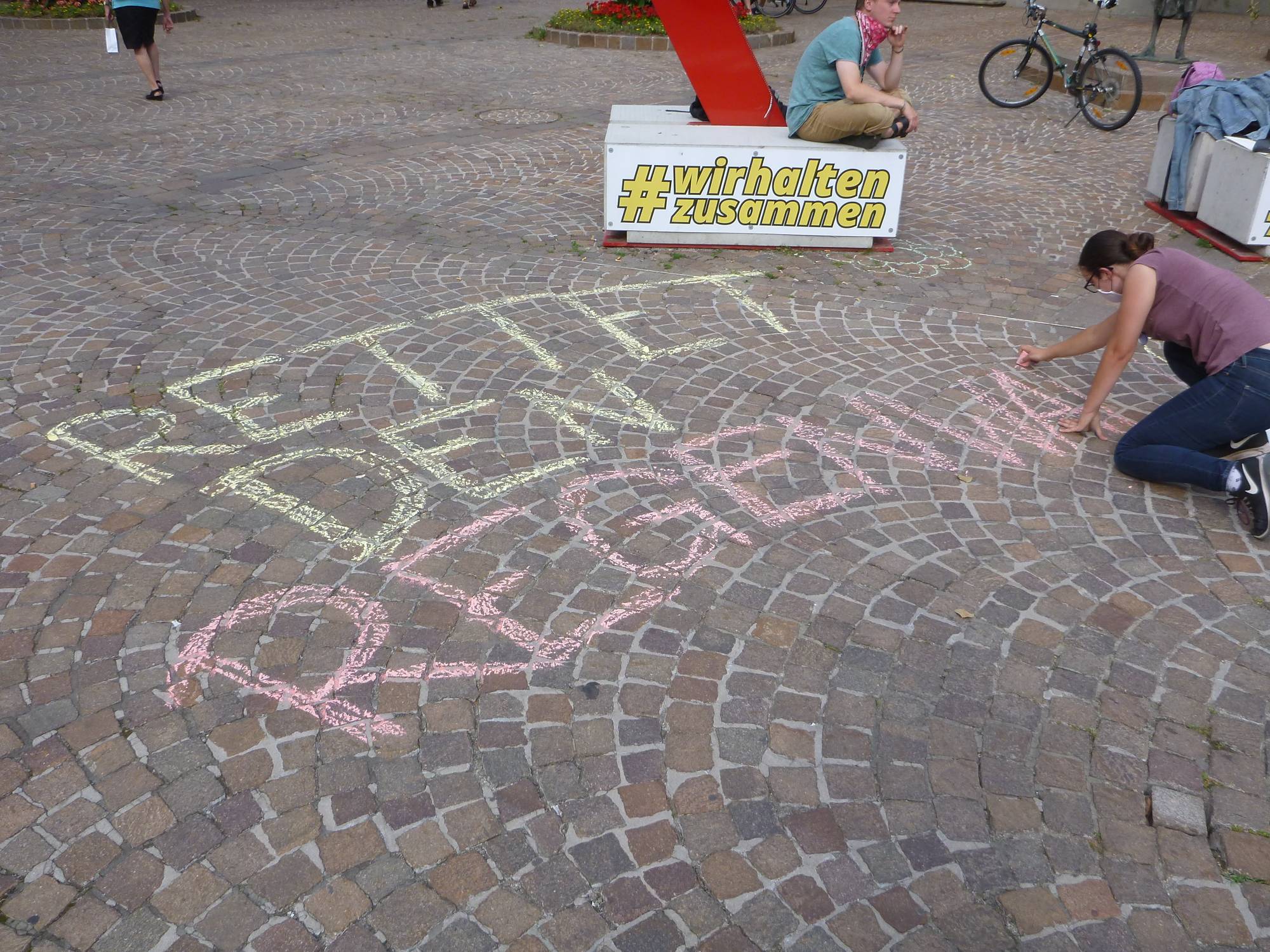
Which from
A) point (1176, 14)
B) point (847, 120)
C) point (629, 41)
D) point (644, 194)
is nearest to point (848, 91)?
point (847, 120)

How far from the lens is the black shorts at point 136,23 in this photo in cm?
1113

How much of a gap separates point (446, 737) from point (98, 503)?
2210mm

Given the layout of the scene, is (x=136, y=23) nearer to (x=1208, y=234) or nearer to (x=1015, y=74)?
(x=1015, y=74)

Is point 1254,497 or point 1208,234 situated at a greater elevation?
point 1208,234

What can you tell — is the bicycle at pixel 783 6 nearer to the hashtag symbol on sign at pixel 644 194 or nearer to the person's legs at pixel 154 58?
the person's legs at pixel 154 58

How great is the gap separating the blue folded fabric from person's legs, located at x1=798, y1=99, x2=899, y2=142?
101 inches

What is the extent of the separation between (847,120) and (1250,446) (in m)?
3.72

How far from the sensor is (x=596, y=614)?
3605 millimetres

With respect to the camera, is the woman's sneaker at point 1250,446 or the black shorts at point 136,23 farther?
the black shorts at point 136,23

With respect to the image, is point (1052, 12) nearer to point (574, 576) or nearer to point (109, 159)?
point (109, 159)

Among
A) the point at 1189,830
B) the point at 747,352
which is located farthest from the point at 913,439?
the point at 1189,830

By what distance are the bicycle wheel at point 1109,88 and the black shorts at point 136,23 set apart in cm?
1071

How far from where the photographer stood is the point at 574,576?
3.80m

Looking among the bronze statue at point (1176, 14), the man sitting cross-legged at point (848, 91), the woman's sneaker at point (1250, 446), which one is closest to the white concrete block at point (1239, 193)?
the man sitting cross-legged at point (848, 91)
